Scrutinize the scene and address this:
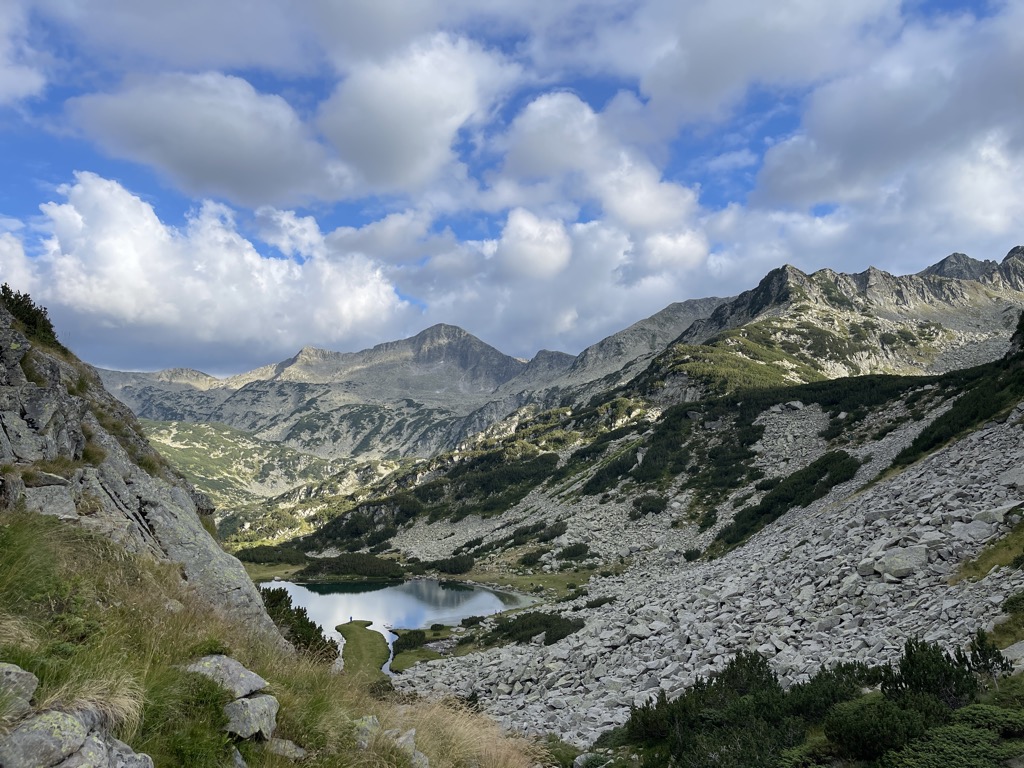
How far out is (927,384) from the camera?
73.9 meters

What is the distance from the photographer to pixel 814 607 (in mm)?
18266

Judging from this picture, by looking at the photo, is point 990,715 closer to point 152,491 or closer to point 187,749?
point 187,749

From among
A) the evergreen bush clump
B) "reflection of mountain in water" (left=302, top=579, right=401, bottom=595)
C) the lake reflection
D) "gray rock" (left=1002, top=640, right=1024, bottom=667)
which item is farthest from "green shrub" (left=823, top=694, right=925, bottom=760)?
"reflection of mountain in water" (left=302, top=579, right=401, bottom=595)

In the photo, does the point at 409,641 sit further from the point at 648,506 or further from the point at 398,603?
the point at 648,506

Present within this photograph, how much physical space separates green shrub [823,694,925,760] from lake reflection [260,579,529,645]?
4688cm

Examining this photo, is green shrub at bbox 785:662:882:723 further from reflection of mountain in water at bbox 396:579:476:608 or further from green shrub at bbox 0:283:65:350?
reflection of mountain in water at bbox 396:579:476:608

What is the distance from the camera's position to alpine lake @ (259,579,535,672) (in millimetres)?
54219

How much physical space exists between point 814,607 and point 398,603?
56.0 meters

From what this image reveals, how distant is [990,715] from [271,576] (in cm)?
10039

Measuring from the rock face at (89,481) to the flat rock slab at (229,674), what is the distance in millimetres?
5543

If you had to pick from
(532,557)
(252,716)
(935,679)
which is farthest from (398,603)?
(252,716)

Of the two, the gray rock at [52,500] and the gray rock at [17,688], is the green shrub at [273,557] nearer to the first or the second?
the gray rock at [52,500]

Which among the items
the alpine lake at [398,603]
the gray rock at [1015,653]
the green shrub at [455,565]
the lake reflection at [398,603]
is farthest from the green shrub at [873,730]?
the green shrub at [455,565]

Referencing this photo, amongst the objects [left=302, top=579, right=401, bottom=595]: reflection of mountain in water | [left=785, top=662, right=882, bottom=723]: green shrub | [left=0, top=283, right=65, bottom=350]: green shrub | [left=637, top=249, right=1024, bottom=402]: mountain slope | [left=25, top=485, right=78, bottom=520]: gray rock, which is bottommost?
[left=302, top=579, right=401, bottom=595]: reflection of mountain in water
